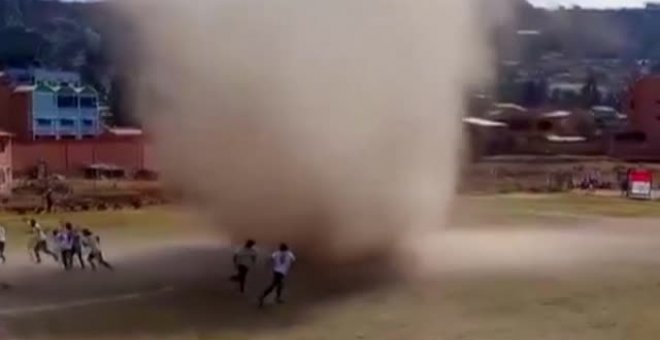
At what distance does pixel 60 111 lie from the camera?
78.4 m

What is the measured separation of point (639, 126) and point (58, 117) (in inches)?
1559

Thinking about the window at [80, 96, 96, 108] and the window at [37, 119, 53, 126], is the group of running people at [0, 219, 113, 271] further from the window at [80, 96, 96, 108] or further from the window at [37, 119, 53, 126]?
the window at [80, 96, 96, 108]

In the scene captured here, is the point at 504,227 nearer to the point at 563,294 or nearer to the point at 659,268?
the point at 659,268

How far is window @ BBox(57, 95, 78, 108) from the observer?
7865 centimetres

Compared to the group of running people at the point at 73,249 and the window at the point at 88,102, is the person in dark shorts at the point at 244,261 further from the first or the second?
the window at the point at 88,102

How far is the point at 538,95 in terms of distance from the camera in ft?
506

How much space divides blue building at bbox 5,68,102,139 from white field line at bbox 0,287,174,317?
4699cm

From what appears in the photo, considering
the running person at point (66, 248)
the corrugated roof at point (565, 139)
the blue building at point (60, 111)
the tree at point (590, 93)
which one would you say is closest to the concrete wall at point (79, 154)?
the blue building at point (60, 111)

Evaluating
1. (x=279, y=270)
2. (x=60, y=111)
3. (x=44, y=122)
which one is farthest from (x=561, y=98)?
(x=279, y=270)

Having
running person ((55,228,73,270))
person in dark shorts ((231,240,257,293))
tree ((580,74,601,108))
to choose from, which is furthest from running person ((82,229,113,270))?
tree ((580,74,601,108))

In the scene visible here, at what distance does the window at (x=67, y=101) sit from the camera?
78.7 m

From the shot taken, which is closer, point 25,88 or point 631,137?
point 25,88

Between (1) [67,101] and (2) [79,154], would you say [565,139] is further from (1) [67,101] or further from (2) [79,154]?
(2) [79,154]

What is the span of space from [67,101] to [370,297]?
58459mm
